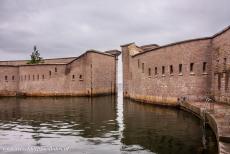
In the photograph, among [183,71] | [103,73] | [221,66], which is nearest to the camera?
[221,66]

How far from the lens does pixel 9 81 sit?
44031 millimetres

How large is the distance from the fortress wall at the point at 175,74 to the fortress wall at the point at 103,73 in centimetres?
1062

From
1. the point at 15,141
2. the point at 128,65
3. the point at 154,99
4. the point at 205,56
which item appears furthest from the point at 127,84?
the point at 15,141

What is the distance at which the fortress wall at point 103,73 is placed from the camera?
3816 centimetres

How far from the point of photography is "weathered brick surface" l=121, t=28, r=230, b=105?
2017cm

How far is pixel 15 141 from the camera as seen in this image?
11.9 metres

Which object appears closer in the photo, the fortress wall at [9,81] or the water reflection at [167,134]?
the water reflection at [167,134]

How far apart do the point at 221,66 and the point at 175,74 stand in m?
4.91

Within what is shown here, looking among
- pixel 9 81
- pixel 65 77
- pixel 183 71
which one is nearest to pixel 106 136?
pixel 183 71

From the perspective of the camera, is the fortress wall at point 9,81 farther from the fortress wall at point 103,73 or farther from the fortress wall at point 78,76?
the fortress wall at point 103,73

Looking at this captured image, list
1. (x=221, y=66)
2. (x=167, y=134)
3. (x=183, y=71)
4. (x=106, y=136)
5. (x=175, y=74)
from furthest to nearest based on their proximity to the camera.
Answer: (x=175, y=74) → (x=183, y=71) → (x=221, y=66) → (x=167, y=134) → (x=106, y=136)

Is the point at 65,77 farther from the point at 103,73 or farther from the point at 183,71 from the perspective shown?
the point at 183,71

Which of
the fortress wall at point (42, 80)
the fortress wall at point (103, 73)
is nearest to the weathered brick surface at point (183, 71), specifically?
the fortress wall at point (103, 73)

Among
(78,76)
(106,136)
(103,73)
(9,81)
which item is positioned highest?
(103,73)
